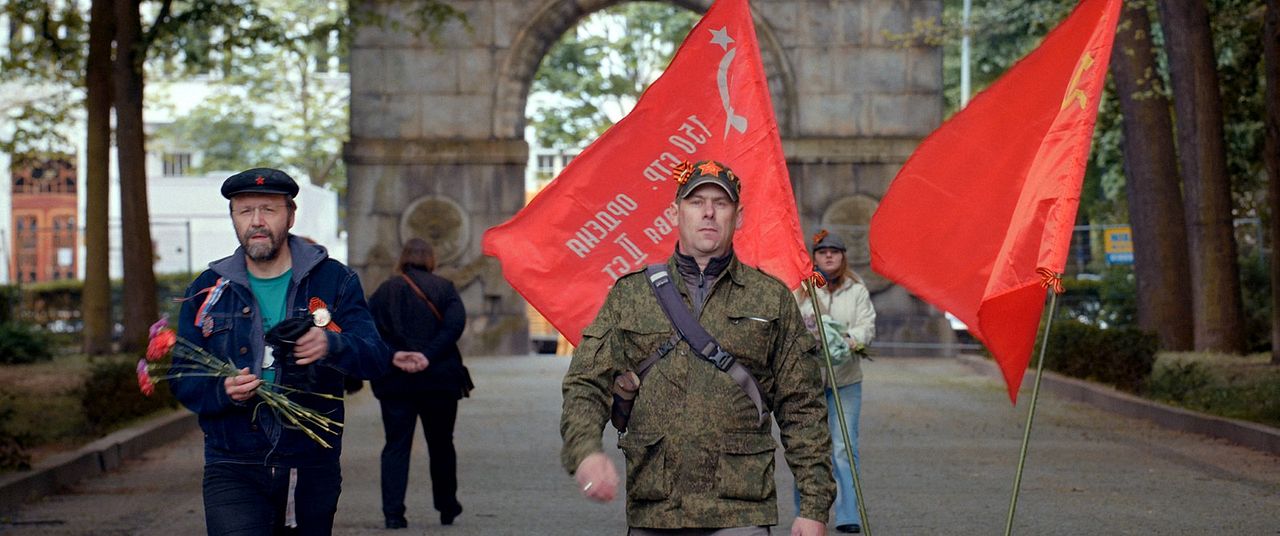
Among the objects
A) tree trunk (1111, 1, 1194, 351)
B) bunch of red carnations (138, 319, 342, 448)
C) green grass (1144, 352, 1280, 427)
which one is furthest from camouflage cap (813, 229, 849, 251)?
tree trunk (1111, 1, 1194, 351)

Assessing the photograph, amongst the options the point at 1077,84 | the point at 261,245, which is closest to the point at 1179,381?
the point at 1077,84

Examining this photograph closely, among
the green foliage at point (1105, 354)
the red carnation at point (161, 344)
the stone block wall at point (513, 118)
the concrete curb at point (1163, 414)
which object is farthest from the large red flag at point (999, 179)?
the stone block wall at point (513, 118)

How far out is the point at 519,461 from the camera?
16.1 metres

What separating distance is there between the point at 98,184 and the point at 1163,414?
43.4 feet

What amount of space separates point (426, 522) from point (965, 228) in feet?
16.9

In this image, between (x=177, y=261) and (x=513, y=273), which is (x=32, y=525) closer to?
(x=513, y=273)

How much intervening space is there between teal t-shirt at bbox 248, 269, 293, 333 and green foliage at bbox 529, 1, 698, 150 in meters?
48.5

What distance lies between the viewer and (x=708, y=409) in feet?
18.8

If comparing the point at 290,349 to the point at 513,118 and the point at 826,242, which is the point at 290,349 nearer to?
the point at 826,242

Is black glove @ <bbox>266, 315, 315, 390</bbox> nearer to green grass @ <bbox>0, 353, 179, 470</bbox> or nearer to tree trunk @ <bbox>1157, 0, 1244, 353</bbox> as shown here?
green grass @ <bbox>0, 353, 179, 470</bbox>

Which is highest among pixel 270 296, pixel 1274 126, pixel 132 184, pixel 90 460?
pixel 1274 126

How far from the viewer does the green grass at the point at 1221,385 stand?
1767cm

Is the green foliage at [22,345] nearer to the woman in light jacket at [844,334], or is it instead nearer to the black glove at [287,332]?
the woman in light jacket at [844,334]

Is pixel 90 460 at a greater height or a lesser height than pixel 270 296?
lesser
